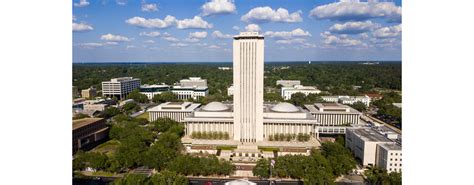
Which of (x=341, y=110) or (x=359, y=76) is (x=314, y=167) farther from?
(x=359, y=76)

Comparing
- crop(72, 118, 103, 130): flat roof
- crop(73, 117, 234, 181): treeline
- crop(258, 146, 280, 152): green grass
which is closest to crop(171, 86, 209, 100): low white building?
crop(72, 118, 103, 130): flat roof

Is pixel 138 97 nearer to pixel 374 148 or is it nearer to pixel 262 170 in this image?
pixel 262 170

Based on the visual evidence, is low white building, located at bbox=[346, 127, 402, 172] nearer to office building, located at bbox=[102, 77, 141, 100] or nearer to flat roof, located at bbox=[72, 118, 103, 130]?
flat roof, located at bbox=[72, 118, 103, 130]

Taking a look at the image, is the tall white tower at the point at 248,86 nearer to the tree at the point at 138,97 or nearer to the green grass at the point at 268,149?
the green grass at the point at 268,149

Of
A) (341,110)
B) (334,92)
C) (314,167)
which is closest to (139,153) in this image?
(314,167)

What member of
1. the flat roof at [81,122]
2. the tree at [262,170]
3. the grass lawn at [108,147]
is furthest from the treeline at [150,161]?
the flat roof at [81,122]

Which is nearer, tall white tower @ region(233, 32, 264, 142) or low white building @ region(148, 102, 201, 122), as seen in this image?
tall white tower @ region(233, 32, 264, 142)
